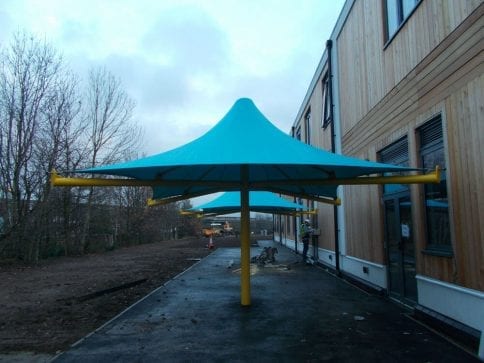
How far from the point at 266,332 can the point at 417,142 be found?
3.78 m

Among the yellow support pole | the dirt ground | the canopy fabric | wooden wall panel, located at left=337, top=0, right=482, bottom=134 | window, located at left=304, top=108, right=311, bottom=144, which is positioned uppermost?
window, located at left=304, top=108, right=311, bottom=144

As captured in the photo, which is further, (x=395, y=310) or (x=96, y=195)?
(x=96, y=195)

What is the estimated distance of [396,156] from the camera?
8.34 metres

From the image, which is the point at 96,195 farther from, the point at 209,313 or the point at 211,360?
the point at 211,360

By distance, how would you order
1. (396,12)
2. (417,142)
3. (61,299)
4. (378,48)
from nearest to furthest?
(417,142)
(396,12)
(378,48)
(61,299)

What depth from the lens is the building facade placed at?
17.9 ft

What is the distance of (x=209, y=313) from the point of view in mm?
7262

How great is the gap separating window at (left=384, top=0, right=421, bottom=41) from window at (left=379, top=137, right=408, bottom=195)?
6.44ft

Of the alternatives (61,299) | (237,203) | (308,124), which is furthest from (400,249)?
(308,124)

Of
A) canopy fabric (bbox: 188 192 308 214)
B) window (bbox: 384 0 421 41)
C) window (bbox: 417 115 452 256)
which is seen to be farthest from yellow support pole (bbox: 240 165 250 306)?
canopy fabric (bbox: 188 192 308 214)

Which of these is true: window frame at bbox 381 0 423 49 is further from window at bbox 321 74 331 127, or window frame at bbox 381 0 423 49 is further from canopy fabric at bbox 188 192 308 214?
canopy fabric at bbox 188 192 308 214

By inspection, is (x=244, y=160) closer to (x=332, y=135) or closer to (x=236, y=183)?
(x=236, y=183)

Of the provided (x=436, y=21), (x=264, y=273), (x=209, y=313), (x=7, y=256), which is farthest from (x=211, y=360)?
(x=7, y=256)

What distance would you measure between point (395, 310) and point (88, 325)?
488cm
